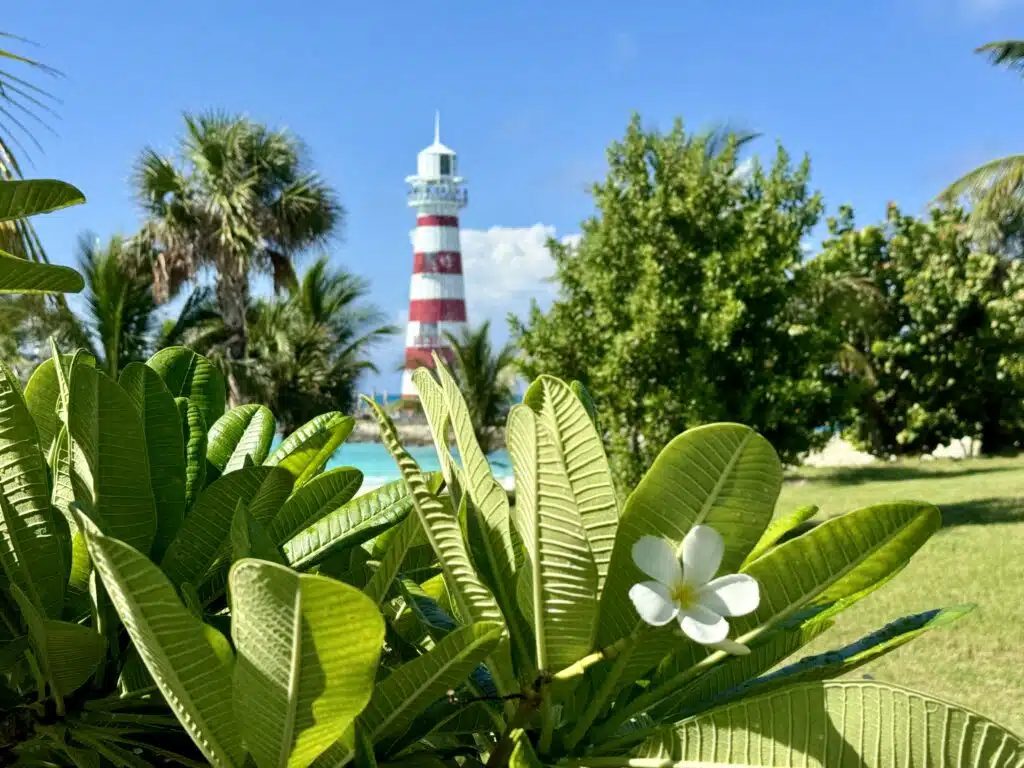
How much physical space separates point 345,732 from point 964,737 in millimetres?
258

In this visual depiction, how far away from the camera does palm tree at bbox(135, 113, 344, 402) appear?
1262 cm

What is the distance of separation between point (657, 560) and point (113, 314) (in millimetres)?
11965

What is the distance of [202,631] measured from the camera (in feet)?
1.23

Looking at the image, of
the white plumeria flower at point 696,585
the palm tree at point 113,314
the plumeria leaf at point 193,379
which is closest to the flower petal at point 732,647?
the white plumeria flower at point 696,585

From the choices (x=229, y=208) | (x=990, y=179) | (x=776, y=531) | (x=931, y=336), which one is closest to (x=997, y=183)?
(x=990, y=179)

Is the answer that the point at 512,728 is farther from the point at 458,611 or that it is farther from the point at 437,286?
the point at 437,286

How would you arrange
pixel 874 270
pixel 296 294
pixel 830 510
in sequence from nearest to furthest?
pixel 830 510, pixel 296 294, pixel 874 270

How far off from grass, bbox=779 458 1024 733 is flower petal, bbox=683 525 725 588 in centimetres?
165

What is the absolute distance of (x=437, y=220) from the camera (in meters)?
36.1

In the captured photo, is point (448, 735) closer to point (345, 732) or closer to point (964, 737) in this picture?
point (345, 732)

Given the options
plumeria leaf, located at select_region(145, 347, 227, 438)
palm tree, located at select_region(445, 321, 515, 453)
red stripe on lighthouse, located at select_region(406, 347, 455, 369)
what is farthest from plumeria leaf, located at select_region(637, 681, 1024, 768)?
palm tree, located at select_region(445, 321, 515, 453)

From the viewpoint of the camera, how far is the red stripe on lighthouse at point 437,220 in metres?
36.0

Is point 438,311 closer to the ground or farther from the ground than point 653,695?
farther from the ground

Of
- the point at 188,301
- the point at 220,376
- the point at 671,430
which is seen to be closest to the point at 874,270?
the point at 671,430
